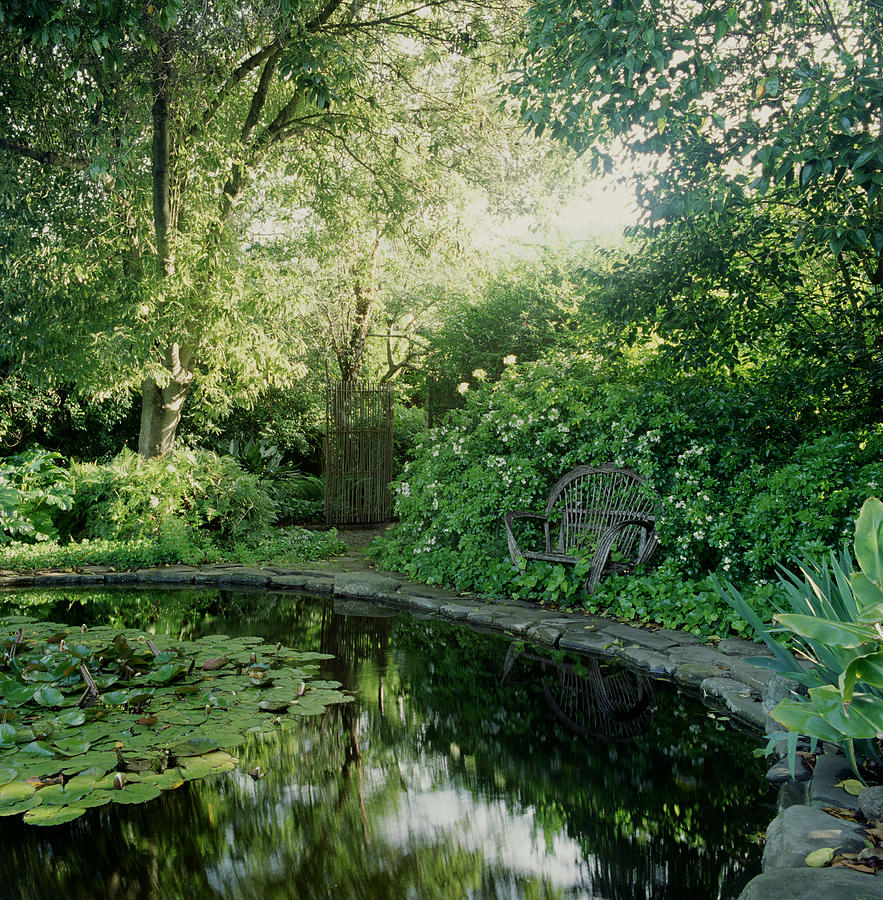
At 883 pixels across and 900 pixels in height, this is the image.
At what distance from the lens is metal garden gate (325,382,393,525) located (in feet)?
29.7

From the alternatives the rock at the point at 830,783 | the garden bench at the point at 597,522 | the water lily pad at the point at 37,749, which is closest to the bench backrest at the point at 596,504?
the garden bench at the point at 597,522

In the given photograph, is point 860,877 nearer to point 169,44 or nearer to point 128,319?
point 128,319

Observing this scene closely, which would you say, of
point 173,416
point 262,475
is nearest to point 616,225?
point 262,475

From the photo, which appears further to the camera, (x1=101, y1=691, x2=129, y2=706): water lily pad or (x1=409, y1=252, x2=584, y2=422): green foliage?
(x1=409, y1=252, x2=584, y2=422): green foliage

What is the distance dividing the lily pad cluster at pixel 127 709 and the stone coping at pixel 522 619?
4.65ft

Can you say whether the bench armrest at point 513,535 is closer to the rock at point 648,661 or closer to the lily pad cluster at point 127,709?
the rock at point 648,661

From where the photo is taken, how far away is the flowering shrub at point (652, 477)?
4.34 metres

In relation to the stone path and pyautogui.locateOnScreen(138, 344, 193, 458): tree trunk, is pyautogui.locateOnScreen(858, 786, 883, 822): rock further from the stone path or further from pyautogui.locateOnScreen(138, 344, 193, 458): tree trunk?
pyautogui.locateOnScreen(138, 344, 193, 458): tree trunk

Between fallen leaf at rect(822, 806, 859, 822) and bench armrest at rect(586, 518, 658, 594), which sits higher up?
bench armrest at rect(586, 518, 658, 594)

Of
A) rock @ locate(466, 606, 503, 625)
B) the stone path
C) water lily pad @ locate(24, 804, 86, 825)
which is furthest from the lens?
rock @ locate(466, 606, 503, 625)

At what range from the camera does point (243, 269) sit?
7.27m

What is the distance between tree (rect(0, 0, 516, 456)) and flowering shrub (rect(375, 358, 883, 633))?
8.02 ft

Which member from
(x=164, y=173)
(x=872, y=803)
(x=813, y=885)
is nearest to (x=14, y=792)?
(x=813, y=885)

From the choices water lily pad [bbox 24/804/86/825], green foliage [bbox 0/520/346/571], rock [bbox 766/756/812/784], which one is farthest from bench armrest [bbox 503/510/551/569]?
water lily pad [bbox 24/804/86/825]
